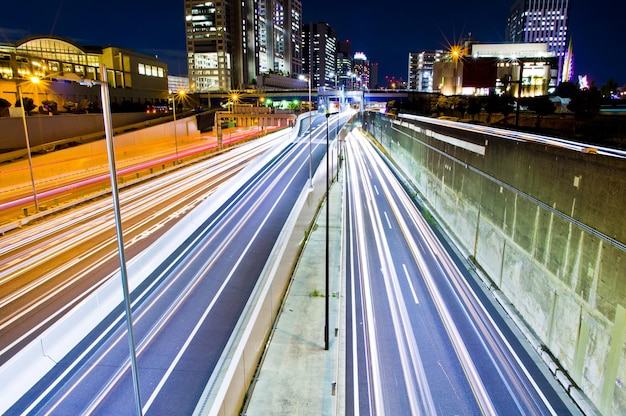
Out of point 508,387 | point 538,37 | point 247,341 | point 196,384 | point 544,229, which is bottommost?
point 508,387

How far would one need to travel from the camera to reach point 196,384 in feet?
40.4

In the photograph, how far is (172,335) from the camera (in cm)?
1470

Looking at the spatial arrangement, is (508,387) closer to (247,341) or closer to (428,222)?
(247,341)

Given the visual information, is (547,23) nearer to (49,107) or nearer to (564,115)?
(564,115)

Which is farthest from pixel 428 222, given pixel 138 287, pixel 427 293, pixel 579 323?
pixel 138 287

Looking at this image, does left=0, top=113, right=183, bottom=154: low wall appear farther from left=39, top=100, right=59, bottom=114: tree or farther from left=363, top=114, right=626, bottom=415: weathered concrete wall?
left=363, top=114, right=626, bottom=415: weathered concrete wall

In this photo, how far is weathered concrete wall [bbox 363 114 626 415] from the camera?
1173 cm

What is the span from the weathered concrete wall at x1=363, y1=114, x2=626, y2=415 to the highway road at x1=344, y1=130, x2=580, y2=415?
1256 millimetres

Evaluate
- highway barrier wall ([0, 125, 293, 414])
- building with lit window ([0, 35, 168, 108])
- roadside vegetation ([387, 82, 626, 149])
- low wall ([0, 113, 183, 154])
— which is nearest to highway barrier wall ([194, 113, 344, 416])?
highway barrier wall ([0, 125, 293, 414])

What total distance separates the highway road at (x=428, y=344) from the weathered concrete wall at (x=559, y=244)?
4.12ft

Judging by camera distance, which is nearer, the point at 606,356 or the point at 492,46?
the point at 606,356

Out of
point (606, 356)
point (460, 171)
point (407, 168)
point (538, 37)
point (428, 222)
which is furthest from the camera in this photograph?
point (538, 37)

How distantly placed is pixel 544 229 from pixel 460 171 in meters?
11.7

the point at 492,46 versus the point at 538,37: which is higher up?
the point at 538,37
